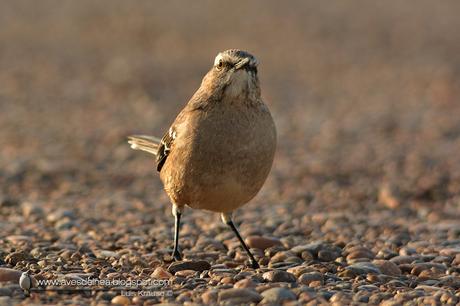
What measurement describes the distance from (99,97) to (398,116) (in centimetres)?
620

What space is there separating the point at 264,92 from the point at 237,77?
40.6 feet

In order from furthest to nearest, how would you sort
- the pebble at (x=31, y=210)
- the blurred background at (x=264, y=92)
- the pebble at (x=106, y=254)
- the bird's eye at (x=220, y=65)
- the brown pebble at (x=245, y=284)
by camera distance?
1. the blurred background at (x=264, y=92)
2. the pebble at (x=31, y=210)
3. the pebble at (x=106, y=254)
4. the bird's eye at (x=220, y=65)
5. the brown pebble at (x=245, y=284)

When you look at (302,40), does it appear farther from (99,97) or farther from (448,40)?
(99,97)

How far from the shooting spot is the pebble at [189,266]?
708cm

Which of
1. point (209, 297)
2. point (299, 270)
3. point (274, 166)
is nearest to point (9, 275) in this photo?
point (209, 297)

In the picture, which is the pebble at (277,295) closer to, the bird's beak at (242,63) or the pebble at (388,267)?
the pebble at (388,267)

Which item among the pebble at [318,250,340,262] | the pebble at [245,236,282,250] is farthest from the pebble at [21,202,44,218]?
Answer: the pebble at [318,250,340,262]

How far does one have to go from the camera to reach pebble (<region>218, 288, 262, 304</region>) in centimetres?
596

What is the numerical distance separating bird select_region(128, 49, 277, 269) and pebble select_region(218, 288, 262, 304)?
1372 mm

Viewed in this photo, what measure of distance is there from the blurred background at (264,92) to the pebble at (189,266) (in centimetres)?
369

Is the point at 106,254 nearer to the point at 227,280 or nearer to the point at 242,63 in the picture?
the point at 227,280

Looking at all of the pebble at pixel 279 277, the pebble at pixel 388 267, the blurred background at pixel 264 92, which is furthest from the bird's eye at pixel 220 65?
the blurred background at pixel 264 92

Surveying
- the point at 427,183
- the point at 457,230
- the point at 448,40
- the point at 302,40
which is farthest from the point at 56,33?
the point at 457,230

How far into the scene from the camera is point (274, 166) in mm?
13203
